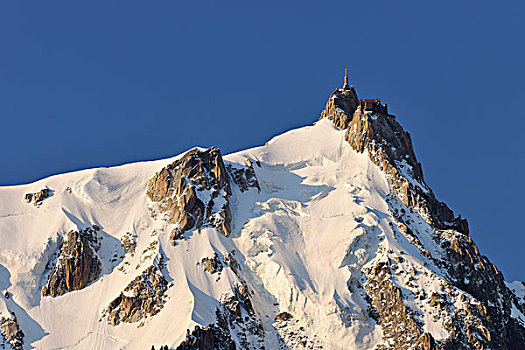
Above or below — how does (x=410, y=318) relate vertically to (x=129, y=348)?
above

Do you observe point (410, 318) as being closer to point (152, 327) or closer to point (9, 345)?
point (152, 327)

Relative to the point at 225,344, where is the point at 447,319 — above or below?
above

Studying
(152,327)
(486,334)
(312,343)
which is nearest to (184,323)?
(152,327)

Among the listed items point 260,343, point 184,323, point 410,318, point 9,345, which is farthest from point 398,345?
point 9,345

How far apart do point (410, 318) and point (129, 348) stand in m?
46.9

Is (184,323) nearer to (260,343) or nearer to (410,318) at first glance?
(260,343)

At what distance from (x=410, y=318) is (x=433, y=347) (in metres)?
6.94

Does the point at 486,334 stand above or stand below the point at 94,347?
above

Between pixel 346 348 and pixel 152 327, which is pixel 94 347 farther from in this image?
pixel 346 348

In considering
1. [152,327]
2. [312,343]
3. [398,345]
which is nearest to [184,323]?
[152,327]

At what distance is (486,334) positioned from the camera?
19988 cm

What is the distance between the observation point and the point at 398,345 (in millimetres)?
197625

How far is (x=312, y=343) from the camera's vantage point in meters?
200

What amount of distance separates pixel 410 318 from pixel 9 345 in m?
66.9
